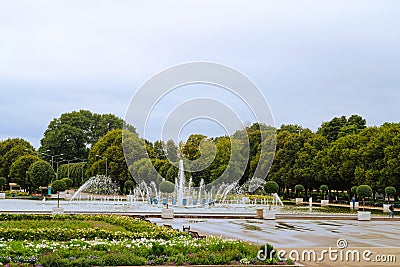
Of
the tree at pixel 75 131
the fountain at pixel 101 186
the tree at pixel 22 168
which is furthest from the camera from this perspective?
the tree at pixel 75 131

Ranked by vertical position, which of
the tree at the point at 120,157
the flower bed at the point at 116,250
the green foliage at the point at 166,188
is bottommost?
the flower bed at the point at 116,250

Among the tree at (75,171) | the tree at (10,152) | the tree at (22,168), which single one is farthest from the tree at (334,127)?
the tree at (10,152)

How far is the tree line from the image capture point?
52125 millimetres

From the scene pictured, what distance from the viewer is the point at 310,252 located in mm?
14602

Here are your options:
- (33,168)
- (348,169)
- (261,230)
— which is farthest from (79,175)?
(261,230)

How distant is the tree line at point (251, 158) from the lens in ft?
171

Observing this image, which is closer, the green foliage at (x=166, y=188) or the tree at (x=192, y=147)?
the green foliage at (x=166, y=188)

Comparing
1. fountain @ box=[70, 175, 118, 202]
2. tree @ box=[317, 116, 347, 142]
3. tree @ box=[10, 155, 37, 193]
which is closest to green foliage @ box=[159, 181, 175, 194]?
fountain @ box=[70, 175, 118, 202]

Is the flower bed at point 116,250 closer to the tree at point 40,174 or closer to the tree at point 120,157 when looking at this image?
the tree at point 40,174

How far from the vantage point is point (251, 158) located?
238 ft

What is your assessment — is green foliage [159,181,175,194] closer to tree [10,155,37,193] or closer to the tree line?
the tree line

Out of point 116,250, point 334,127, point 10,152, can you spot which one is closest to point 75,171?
point 10,152

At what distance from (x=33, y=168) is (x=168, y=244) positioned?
51363mm

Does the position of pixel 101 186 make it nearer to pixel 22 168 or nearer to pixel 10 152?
pixel 22 168
